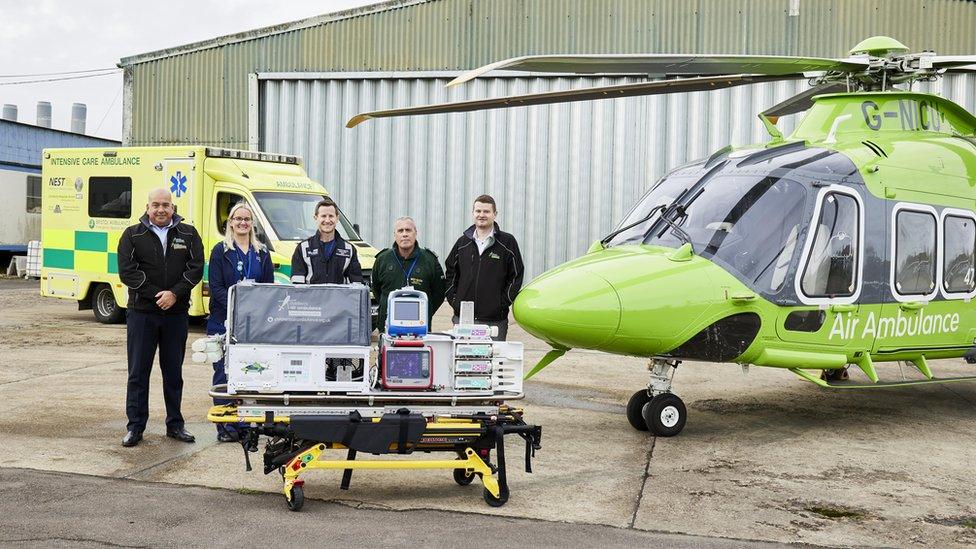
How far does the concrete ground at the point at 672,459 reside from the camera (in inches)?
216

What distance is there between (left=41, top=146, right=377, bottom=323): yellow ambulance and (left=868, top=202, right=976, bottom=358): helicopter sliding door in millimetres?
6524

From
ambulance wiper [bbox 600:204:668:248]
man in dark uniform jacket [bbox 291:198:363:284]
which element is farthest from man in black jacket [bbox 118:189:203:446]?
ambulance wiper [bbox 600:204:668:248]

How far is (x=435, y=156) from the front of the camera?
17984mm

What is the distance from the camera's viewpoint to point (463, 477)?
595 centimetres

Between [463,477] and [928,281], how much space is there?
4.52 metres

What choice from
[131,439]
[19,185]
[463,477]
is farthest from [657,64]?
[19,185]

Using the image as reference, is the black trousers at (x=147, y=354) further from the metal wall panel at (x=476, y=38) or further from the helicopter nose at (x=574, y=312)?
the metal wall panel at (x=476, y=38)

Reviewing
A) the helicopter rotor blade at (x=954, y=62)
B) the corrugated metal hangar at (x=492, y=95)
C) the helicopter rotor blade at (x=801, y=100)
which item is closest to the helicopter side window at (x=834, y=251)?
the helicopter rotor blade at (x=954, y=62)

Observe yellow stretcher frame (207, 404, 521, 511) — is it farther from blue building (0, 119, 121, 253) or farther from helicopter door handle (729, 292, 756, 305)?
blue building (0, 119, 121, 253)

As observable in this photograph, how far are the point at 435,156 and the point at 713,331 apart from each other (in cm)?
1140

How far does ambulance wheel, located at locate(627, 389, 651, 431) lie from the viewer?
772cm

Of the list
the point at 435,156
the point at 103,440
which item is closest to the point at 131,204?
the point at 435,156

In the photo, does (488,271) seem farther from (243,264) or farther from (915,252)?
(915,252)

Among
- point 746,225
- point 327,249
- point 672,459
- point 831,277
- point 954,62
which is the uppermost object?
point 954,62
